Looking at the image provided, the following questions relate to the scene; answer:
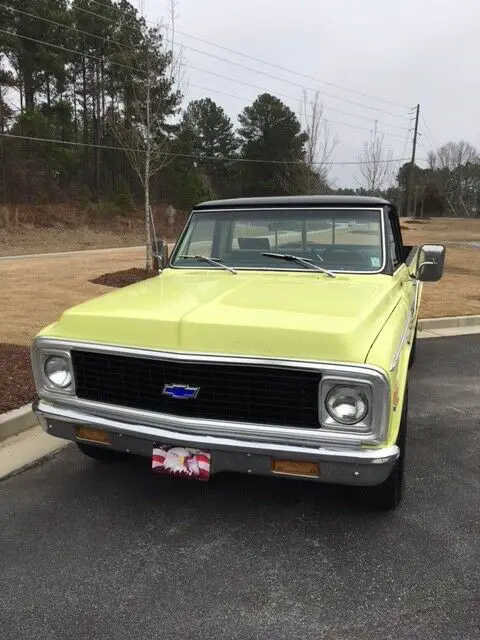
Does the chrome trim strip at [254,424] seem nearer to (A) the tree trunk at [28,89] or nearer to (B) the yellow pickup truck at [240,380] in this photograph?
(B) the yellow pickup truck at [240,380]

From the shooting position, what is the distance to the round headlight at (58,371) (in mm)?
2969

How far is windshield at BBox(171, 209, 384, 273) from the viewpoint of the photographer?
13.0ft

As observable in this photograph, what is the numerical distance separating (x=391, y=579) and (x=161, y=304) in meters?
1.82

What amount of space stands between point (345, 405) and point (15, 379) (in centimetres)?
349

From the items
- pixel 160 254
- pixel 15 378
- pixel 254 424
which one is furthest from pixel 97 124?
pixel 254 424

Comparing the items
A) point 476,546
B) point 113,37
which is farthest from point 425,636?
point 113,37

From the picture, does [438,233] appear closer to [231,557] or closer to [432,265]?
[432,265]

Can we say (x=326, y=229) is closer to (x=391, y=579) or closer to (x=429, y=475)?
(x=429, y=475)

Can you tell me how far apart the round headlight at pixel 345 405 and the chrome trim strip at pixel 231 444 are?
15cm

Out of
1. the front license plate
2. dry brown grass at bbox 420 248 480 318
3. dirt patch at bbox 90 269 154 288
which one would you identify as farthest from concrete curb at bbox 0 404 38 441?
dirt patch at bbox 90 269 154 288

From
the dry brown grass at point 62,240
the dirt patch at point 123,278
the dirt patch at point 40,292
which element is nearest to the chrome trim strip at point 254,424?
the dirt patch at point 40,292

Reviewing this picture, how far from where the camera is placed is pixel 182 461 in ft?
8.93

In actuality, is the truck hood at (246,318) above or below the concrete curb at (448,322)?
above

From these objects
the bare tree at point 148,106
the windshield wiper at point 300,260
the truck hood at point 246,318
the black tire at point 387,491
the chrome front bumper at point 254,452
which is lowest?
the black tire at point 387,491
